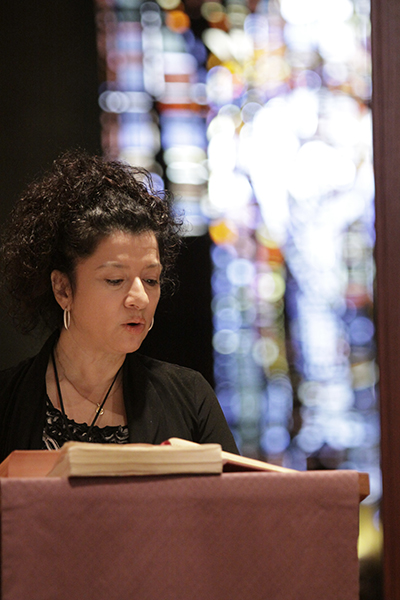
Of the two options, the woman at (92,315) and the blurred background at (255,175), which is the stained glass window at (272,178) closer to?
the blurred background at (255,175)

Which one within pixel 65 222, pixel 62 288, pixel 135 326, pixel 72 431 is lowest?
pixel 72 431

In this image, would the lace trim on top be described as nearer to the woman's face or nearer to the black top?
the black top

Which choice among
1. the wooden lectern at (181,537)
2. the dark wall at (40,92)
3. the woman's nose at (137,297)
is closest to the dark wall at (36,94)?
the dark wall at (40,92)

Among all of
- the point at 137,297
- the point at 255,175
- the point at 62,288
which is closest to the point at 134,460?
the point at 137,297

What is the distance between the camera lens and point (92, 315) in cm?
164

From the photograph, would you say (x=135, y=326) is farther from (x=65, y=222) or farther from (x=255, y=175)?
(x=255, y=175)

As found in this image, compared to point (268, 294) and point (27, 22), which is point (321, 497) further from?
point (27, 22)

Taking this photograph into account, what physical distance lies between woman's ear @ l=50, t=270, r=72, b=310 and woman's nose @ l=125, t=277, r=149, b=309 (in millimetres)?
230

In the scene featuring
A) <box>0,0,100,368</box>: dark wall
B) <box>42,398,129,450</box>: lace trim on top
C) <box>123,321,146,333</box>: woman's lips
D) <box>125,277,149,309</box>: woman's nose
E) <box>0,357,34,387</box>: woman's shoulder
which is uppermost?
<box>0,0,100,368</box>: dark wall

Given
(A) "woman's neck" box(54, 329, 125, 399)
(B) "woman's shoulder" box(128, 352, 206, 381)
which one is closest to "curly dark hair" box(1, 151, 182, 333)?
(A) "woman's neck" box(54, 329, 125, 399)

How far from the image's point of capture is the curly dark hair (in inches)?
66.6

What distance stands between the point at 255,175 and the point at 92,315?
2.84 ft

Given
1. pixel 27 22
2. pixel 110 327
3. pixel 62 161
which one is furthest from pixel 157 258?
pixel 27 22

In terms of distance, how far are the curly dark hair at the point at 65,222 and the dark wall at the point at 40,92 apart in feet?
0.68
